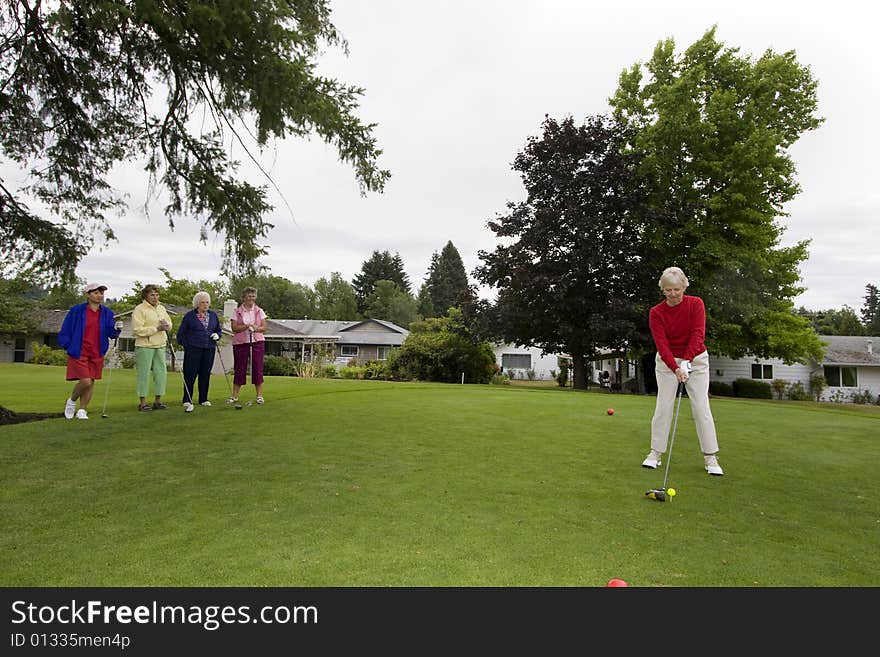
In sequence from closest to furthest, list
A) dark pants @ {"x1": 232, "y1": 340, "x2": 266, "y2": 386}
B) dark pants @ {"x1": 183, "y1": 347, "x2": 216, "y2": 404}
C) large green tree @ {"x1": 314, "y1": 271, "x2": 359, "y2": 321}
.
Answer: dark pants @ {"x1": 183, "y1": 347, "x2": 216, "y2": 404}, dark pants @ {"x1": 232, "y1": 340, "x2": 266, "y2": 386}, large green tree @ {"x1": 314, "y1": 271, "x2": 359, "y2": 321}

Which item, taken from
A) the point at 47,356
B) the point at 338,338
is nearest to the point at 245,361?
the point at 47,356

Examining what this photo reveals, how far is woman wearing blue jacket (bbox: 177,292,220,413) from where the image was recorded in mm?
10016

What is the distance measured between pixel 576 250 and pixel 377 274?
7328 cm

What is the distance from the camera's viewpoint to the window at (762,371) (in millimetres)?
39312

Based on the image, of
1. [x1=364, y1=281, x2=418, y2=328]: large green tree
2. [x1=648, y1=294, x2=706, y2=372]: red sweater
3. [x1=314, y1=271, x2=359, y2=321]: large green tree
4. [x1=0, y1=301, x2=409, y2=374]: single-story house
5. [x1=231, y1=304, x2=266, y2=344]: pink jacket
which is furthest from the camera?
[x1=314, y1=271, x2=359, y2=321]: large green tree

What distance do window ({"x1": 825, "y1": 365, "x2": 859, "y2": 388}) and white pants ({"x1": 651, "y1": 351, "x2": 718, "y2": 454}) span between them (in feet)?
137

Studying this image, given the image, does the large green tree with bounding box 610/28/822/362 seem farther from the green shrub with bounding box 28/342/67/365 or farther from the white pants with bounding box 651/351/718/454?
the green shrub with bounding box 28/342/67/365

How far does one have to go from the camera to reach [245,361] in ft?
34.0

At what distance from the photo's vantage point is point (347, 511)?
406 cm

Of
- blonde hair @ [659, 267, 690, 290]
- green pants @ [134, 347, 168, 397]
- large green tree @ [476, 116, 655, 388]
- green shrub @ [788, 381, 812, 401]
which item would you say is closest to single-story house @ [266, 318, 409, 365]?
large green tree @ [476, 116, 655, 388]

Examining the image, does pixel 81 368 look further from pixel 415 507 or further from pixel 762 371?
pixel 762 371
